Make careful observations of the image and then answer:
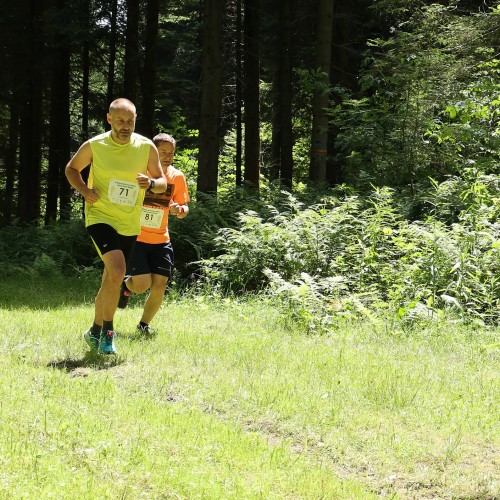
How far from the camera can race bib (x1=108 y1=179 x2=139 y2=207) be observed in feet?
22.6

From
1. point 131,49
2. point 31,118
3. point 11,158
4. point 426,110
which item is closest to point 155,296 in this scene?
point 426,110

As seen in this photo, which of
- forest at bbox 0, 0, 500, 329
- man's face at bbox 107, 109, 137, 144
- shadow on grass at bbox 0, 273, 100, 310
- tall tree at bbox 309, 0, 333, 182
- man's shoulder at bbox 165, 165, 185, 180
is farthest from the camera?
tall tree at bbox 309, 0, 333, 182

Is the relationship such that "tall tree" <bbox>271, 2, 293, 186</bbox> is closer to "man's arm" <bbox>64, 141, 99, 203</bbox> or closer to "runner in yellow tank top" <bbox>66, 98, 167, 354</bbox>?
"runner in yellow tank top" <bbox>66, 98, 167, 354</bbox>

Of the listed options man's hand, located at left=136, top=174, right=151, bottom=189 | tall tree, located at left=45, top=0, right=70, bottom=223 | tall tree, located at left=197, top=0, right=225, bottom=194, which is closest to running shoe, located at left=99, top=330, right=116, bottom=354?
man's hand, located at left=136, top=174, right=151, bottom=189

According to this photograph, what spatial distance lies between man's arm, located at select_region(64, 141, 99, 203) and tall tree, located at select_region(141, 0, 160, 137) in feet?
45.6

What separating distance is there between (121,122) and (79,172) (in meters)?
0.65

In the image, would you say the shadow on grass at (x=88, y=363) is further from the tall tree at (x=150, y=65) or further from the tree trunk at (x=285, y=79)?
the tree trunk at (x=285, y=79)

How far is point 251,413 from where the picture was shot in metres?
5.33

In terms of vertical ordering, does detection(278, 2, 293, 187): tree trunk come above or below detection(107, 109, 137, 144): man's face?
above

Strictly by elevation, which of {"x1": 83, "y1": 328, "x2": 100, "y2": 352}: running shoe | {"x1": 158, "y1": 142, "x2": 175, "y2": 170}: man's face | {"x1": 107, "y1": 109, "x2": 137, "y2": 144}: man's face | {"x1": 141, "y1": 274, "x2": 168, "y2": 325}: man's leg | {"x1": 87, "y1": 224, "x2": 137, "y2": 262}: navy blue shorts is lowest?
{"x1": 83, "y1": 328, "x2": 100, "y2": 352}: running shoe

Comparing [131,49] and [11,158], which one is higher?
[131,49]

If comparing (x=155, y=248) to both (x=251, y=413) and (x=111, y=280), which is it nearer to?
(x=111, y=280)

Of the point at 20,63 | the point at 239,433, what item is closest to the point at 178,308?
the point at 239,433

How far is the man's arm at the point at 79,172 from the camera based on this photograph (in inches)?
268
